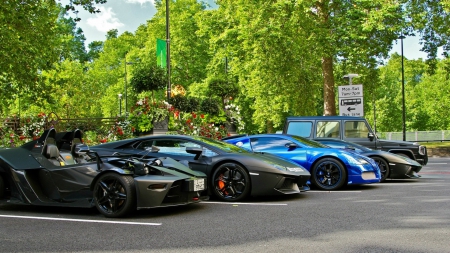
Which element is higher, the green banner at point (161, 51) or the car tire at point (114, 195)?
the green banner at point (161, 51)

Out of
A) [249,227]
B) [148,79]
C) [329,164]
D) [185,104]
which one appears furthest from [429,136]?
[249,227]

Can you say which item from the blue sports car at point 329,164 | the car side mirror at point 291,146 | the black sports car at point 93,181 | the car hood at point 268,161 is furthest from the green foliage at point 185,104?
the black sports car at point 93,181

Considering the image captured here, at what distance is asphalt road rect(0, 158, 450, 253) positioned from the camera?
567cm

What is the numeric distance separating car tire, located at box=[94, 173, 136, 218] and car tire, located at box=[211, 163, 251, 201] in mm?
2219

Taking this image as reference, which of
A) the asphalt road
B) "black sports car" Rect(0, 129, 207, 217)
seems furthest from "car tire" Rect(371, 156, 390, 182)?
"black sports car" Rect(0, 129, 207, 217)

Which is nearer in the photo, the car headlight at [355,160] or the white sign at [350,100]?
the car headlight at [355,160]

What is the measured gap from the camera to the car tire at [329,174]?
11398 mm

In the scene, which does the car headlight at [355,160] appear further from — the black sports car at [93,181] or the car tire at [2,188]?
the car tire at [2,188]

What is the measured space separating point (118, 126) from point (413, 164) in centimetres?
1023

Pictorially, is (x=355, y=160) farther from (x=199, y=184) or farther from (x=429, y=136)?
(x=429, y=136)

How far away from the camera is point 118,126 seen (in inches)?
755

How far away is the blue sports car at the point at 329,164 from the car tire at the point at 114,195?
5.15 metres

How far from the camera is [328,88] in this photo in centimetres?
2984

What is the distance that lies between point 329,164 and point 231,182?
2996 mm
